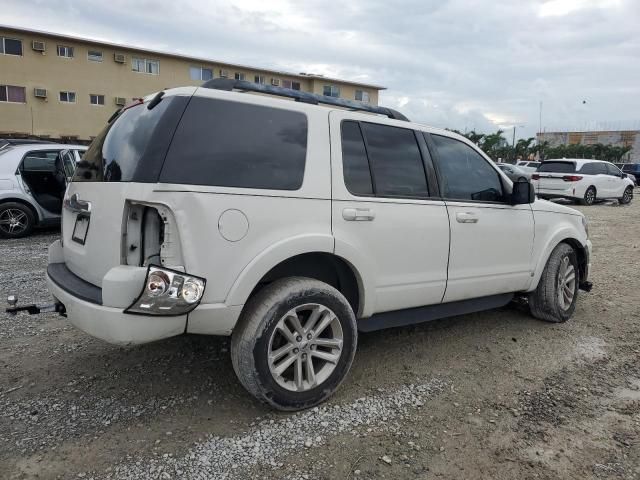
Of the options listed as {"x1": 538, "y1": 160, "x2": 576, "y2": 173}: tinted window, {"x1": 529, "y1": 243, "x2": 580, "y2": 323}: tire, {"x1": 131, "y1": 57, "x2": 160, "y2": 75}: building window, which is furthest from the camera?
{"x1": 131, "y1": 57, "x2": 160, "y2": 75}: building window

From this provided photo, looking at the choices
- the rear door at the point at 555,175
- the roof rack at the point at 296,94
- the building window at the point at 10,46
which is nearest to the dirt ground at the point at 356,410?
the roof rack at the point at 296,94

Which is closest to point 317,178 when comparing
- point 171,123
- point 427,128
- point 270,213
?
point 270,213

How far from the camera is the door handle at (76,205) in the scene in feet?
9.71

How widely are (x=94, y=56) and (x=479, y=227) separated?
122 feet

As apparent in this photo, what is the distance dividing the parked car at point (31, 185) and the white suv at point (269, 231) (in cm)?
588

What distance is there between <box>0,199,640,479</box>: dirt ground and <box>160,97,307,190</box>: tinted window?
143 cm

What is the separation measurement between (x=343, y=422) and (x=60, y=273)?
2.04m

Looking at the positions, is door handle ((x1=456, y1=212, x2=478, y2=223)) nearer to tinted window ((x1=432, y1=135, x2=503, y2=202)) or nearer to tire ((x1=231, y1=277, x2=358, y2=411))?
tinted window ((x1=432, y1=135, x2=503, y2=202))

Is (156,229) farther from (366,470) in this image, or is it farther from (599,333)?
(599,333)

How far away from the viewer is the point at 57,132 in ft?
109

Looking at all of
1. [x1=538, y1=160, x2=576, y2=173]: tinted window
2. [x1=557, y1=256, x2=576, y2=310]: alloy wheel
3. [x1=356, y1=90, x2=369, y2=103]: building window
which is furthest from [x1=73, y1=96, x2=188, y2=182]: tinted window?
[x1=356, y1=90, x2=369, y2=103]: building window

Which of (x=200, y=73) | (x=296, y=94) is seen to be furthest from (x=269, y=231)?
(x=200, y=73)

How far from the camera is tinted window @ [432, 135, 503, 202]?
3865 millimetres

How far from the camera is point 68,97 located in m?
33.5
